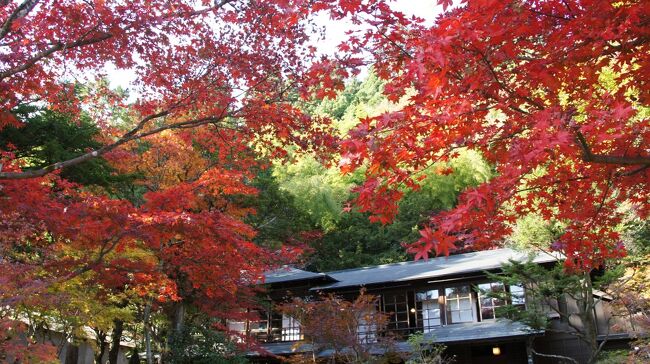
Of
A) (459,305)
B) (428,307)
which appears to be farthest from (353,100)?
(459,305)

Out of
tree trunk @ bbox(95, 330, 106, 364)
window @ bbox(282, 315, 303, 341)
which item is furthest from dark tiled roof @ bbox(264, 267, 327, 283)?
tree trunk @ bbox(95, 330, 106, 364)

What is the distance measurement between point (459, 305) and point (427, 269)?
1.89m

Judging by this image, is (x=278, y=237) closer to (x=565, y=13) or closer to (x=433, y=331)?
(x=433, y=331)

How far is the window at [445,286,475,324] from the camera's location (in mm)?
17273

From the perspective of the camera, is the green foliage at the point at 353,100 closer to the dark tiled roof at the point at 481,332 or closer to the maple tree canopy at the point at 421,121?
the dark tiled roof at the point at 481,332

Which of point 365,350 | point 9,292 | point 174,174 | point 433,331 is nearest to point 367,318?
point 365,350

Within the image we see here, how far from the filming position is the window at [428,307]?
58.5 ft

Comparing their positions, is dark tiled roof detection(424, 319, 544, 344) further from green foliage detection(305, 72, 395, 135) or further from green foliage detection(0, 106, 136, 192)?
green foliage detection(305, 72, 395, 135)

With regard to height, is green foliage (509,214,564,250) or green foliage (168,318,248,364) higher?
green foliage (509,214,564,250)

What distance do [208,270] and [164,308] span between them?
19.3ft

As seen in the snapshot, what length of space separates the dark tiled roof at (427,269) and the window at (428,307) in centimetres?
74

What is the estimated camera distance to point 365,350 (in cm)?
1365

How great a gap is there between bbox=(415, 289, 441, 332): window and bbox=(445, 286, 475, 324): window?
1.24ft

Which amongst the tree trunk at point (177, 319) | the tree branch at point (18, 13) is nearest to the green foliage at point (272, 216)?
the tree trunk at point (177, 319)
